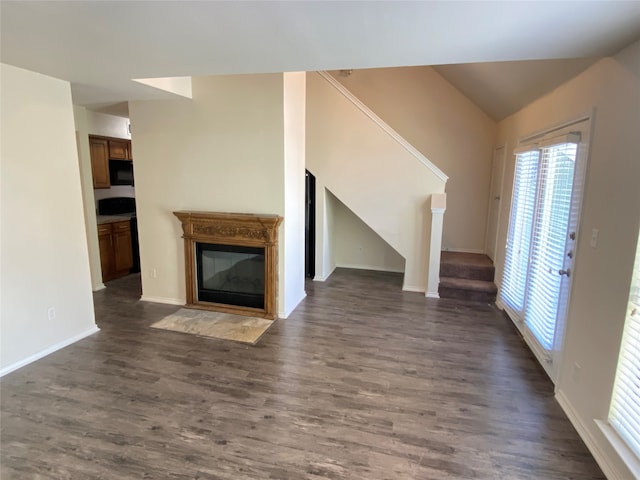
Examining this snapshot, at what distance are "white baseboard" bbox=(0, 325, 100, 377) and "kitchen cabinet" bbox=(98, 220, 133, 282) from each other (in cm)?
188

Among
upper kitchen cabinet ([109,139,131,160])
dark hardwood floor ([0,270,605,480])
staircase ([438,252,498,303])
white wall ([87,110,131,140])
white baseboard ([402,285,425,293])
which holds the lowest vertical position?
dark hardwood floor ([0,270,605,480])

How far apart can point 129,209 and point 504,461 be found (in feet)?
20.7

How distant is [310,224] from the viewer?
5.75m

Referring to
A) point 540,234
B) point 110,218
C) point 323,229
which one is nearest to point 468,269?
point 540,234

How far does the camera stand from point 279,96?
12.6ft

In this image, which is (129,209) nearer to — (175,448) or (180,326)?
(180,326)

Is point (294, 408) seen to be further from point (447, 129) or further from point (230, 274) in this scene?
point (447, 129)

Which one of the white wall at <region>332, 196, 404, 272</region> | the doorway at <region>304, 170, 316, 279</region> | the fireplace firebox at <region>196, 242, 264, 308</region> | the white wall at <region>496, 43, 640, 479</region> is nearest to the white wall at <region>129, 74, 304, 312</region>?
the fireplace firebox at <region>196, 242, 264, 308</region>

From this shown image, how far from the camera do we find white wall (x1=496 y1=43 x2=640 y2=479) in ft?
6.63

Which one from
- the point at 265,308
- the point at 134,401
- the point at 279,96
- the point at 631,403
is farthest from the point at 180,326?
the point at 631,403

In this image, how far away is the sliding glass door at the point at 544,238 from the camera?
2801 millimetres

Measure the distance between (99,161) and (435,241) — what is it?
5145mm

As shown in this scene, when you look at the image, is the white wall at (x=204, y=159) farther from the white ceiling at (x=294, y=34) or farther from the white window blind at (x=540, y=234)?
the white window blind at (x=540, y=234)

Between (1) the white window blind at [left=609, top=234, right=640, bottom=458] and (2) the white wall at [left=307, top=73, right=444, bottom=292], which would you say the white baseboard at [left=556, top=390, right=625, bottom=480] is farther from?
(2) the white wall at [left=307, top=73, right=444, bottom=292]
